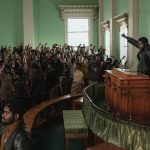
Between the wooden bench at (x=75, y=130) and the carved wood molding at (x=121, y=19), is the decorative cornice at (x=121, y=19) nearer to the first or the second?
the carved wood molding at (x=121, y=19)

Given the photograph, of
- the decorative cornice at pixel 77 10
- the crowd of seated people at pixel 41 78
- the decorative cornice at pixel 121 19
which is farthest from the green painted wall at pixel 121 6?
the decorative cornice at pixel 77 10

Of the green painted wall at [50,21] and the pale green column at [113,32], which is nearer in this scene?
the pale green column at [113,32]

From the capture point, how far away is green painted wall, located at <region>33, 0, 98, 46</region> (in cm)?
2408

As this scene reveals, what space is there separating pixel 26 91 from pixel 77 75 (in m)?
1.50

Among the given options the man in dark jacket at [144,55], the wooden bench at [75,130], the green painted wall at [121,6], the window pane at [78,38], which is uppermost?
the green painted wall at [121,6]

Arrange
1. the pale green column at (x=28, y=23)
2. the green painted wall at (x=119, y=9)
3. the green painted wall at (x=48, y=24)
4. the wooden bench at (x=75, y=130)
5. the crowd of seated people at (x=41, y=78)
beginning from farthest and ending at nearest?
the green painted wall at (x=48, y=24), the pale green column at (x=28, y=23), the green painted wall at (x=119, y=9), the crowd of seated people at (x=41, y=78), the wooden bench at (x=75, y=130)

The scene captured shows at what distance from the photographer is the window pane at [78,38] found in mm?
24797

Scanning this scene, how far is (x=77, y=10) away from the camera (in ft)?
78.9

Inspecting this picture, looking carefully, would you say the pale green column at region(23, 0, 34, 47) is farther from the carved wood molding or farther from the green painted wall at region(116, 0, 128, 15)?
the carved wood molding

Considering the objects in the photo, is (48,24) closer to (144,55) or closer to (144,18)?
(144,18)

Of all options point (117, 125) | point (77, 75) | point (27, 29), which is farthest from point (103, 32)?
point (117, 125)

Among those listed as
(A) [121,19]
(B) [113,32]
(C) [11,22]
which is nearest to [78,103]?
(A) [121,19]

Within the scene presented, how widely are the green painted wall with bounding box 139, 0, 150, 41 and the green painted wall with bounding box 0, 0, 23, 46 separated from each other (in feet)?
35.0

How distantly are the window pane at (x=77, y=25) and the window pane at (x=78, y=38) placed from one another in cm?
26
